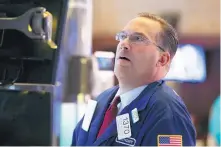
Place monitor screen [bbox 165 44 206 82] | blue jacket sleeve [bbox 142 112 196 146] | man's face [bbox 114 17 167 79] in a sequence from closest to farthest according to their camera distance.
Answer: blue jacket sleeve [bbox 142 112 196 146], man's face [bbox 114 17 167 79], monitor screen [bbox 165 44 206 82]

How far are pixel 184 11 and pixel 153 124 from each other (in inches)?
147

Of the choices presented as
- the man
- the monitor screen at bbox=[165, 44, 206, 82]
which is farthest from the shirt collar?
the monitor screen at bbox=[165, 44, 206, 82]

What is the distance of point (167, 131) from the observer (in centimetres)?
106

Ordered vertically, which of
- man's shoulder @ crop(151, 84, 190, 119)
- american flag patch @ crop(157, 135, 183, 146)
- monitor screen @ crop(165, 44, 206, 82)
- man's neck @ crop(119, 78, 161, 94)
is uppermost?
man's neck @ crop(119, 78, 161, 94)

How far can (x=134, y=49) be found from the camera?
1191mm

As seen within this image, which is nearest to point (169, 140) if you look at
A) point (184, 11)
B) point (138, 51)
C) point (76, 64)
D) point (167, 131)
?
point (167, 131)

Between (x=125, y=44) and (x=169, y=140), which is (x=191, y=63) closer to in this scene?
(x=125, y=44)

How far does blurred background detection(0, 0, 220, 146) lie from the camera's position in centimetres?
93

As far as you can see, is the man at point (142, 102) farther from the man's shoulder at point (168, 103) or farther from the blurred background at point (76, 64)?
the blurred background at point (76, 64)

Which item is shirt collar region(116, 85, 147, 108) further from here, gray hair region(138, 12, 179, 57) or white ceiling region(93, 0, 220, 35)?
white ceiling region(93, 0, 220, 35)

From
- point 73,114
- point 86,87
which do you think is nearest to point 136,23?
point 73,114

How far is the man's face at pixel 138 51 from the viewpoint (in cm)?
118

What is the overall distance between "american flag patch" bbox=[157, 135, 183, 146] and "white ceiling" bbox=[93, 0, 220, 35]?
11.7 feet

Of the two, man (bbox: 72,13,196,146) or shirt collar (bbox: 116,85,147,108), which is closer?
man (bbox: 72,13,196,146)
